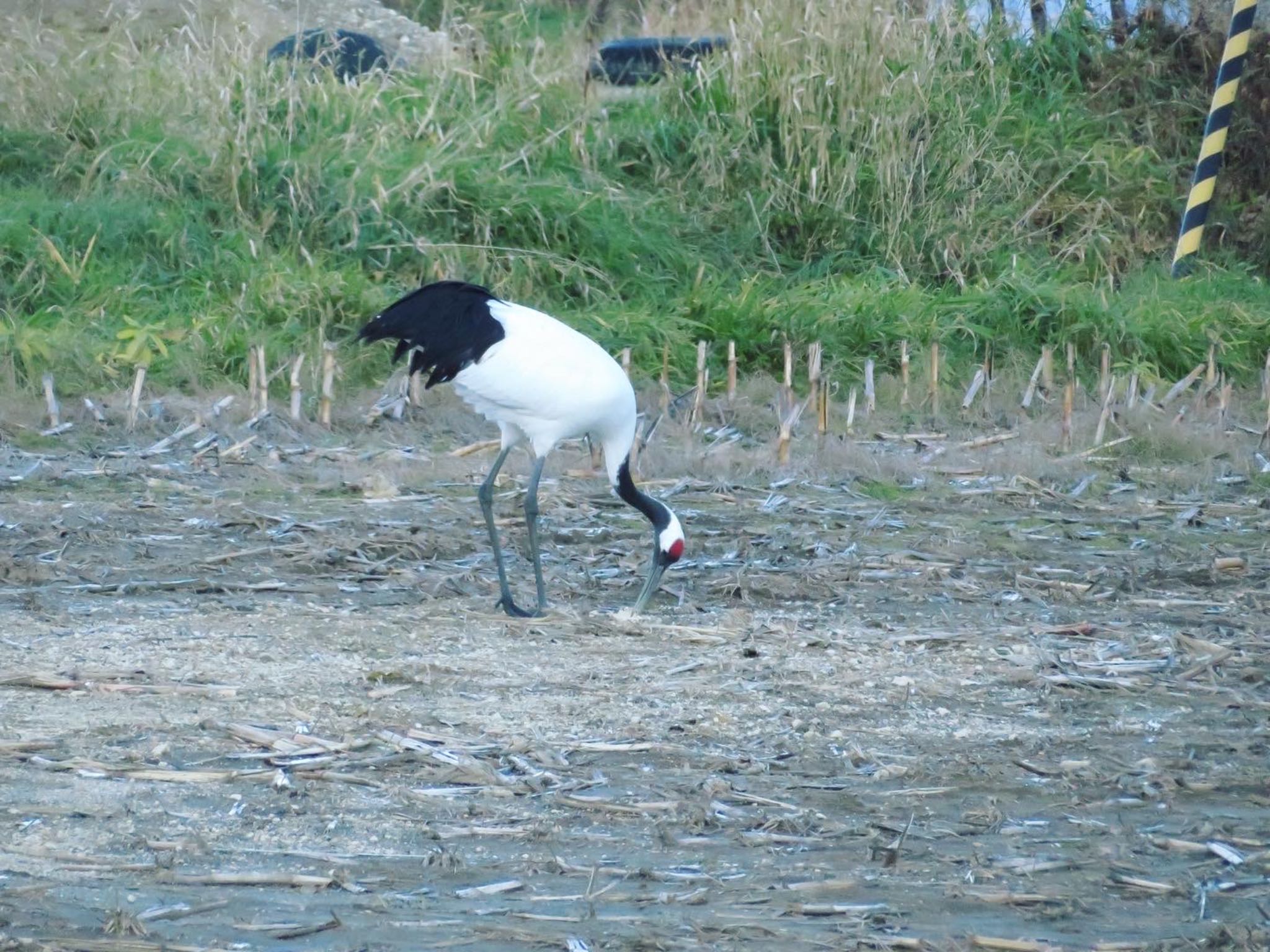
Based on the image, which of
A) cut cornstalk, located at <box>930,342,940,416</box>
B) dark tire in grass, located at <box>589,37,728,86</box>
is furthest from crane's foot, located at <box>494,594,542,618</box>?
dark tire in grass, located at <box>589,37,728,86</box>

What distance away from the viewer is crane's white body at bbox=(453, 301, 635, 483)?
585cm

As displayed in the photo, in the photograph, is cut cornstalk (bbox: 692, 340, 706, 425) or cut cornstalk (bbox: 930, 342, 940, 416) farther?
cut cornstalk (bbox: 930, 342, 940, 416)

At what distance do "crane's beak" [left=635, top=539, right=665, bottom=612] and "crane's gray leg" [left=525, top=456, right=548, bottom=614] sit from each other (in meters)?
0.30

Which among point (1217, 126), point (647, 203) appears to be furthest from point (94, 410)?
point (1217, 126)

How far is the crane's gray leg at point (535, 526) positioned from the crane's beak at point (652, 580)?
304 millimetres

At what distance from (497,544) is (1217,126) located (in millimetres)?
8070

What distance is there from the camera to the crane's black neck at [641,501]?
228 inches

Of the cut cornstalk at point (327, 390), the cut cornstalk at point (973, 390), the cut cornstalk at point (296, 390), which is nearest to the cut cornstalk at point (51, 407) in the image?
the cut cornstalk at point (296, 390)

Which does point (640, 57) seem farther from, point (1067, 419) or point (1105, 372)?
point (1067, 419)

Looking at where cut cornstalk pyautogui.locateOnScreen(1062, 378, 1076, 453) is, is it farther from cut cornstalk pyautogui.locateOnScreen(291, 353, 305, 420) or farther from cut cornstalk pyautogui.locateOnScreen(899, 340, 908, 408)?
cut cornstalk pyautogui.locateOnScreen(291, 353, 305, 420)

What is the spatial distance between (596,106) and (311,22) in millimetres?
4995

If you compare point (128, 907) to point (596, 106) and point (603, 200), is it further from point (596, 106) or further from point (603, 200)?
point (596, 106)

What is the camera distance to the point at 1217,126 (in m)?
12.0

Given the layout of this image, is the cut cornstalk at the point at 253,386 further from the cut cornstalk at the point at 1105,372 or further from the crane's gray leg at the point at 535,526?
the cut cornstalk at the point at 1105,372
